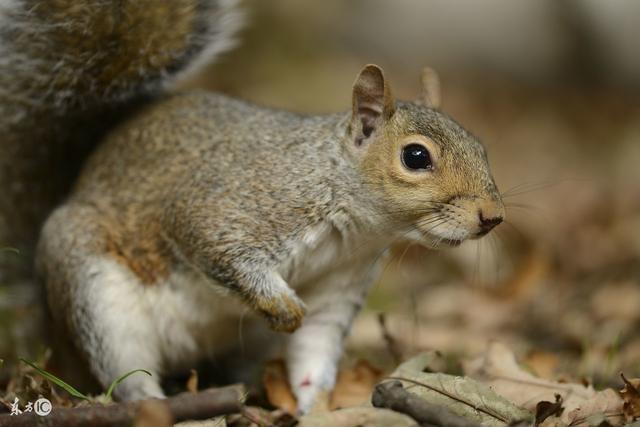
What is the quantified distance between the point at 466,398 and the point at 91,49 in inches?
79.0

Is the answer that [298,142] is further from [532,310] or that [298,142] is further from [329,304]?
[532,310]

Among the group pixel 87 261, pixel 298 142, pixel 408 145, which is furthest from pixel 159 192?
pixel 408 145

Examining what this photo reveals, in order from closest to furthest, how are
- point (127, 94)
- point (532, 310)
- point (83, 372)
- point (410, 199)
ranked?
point (410, 199) → point (83, 372) → point (127, 94) → point (532, 310)

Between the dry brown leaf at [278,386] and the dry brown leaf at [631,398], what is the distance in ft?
4.12

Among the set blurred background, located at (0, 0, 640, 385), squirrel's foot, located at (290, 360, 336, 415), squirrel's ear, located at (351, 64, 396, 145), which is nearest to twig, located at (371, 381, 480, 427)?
squirrel's foot, located at (290, 360, 336, 415)

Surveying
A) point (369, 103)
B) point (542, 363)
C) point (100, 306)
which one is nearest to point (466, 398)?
point (542, 363)

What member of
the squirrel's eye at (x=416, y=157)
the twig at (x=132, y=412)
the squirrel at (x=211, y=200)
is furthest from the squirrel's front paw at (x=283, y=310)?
the twig at (x=132, y=412)

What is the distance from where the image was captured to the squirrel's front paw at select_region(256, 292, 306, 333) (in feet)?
10.0

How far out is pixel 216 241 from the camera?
3115 mm

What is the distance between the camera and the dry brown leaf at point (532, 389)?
275cm

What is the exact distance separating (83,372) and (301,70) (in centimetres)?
493

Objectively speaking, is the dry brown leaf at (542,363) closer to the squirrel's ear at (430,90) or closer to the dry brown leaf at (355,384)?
the dry brown leaf at (355,384)

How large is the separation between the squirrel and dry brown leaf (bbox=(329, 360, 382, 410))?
0.07m

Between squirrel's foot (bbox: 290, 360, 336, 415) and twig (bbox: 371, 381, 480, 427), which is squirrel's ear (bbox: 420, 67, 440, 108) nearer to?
squirrel's foot (bbox: 290, 360, 336, 415)
